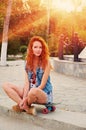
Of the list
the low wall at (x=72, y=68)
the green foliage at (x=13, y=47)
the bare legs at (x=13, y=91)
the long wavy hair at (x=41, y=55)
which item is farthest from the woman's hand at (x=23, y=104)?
the green foliage at (x=13, y=47)

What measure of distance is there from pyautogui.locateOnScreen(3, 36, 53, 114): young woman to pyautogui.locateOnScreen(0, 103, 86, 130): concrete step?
0.19m

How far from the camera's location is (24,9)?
131 ft

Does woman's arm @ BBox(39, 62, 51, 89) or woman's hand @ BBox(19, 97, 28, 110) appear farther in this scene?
woman's arm @ BBox(39, 62, 51, 89)

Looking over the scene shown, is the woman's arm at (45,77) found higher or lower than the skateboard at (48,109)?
higher

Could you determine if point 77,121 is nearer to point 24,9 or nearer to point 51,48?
point 51,48

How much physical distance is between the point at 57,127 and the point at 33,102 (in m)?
0.53

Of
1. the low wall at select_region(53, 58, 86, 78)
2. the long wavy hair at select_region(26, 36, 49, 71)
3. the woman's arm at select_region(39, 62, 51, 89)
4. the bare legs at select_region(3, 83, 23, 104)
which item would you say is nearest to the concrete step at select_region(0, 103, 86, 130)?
the bare legs at select_region(3, 83, 23, 104)

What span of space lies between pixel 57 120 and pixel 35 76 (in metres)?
0.84

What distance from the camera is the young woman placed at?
6.13 metres

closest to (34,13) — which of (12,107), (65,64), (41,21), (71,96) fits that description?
(41,21)

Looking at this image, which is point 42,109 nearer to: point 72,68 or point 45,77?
point 45,77

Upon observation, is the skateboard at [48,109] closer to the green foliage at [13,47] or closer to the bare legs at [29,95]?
the bare legs at [29,95]

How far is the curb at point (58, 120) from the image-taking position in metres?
5.52

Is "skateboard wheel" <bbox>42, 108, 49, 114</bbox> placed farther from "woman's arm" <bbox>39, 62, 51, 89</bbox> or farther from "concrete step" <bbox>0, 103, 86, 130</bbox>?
"woman's arm" <bbox>39, 62, 51, 89</bbox>
